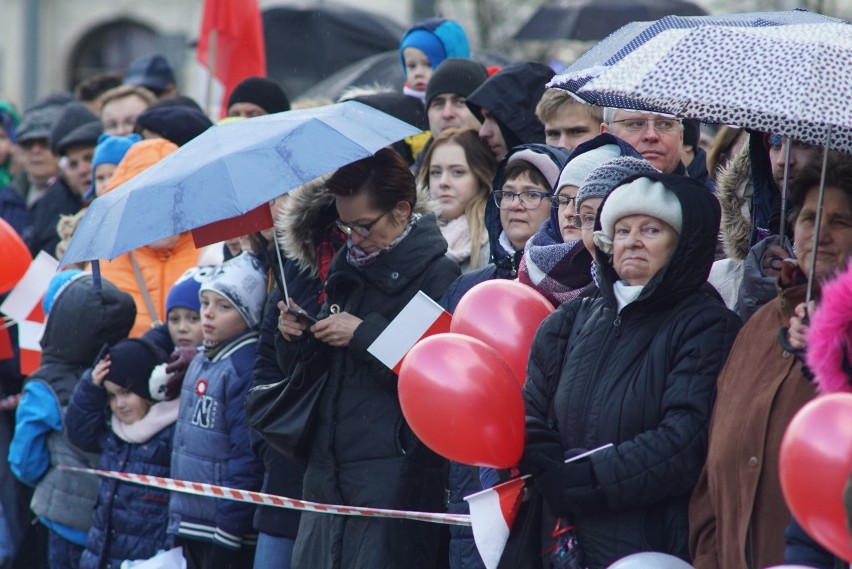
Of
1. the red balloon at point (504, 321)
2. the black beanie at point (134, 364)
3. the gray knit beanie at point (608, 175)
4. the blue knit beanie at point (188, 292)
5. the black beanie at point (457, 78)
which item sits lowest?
the black beanie at point (134, 364)

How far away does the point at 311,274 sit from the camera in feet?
18.5

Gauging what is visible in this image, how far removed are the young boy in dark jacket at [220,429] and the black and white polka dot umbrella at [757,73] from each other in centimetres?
261

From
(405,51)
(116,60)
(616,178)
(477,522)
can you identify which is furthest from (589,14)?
(116,60)

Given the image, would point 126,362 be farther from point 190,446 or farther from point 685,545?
point 685,545

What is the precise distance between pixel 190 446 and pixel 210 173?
1.85 metres

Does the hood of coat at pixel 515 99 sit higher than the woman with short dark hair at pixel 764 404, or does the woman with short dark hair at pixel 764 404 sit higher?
the hood of coat at pixel 515 99

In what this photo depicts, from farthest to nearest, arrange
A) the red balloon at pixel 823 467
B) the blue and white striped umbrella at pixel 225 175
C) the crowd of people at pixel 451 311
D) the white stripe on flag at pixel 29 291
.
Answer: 1. the white stripe on flag at pixel 29 291
2. the blue and white striped umbrella at pixel 225 175
3. the crowd of people at pixel 451 311
4. the red balloon at pixel 823 467

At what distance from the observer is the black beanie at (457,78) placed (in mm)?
7008

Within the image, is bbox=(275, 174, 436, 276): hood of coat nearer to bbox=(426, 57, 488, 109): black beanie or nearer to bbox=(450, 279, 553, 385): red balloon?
bbox=(450, 279, 553, 385): red balloon

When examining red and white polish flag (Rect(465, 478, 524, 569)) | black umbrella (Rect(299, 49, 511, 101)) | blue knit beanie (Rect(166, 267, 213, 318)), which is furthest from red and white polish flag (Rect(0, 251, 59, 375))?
red and white polish flag (Rect(465, 478, 524, 569))

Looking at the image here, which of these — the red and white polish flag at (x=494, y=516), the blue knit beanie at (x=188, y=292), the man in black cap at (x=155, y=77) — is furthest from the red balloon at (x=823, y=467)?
the man in black cap at (x=155, y=77)

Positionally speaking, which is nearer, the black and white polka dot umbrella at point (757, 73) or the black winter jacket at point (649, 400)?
the black and white polka dot umbrella at point (757, 73)

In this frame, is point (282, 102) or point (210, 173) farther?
point (282, 102)

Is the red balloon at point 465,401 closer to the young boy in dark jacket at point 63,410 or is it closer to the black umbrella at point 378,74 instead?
the young boy in dark jacket at point 63,410
